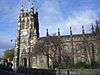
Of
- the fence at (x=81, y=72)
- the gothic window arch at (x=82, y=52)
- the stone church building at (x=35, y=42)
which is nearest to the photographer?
the fence at (x=81, y=72)

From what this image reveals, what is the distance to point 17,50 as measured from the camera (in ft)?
296

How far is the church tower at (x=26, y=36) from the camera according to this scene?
287 ft

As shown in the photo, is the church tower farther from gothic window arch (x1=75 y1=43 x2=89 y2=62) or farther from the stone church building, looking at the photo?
gothic window arch (x1=75 y1=43 x2=89 y2=62)

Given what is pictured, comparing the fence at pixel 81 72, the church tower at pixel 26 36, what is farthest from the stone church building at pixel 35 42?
the fence at pixel 81 72

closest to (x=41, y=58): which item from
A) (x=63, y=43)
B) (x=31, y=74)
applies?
(x=63, y=43)

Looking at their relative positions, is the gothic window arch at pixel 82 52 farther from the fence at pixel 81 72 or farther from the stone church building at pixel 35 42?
the fence at pixel 81 72

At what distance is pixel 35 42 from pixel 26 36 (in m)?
7.53

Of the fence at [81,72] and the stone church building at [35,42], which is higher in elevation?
the stone church building at [35,42]

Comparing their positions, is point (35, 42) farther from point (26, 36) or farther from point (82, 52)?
point (82, 52)

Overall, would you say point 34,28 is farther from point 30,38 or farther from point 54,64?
point 54,64

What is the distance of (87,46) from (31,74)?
32.6m

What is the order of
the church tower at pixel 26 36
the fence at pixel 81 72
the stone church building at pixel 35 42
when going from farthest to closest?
1. the church tower at pixel 26 36
2. the stone church building at pixel 35 42
3. the fence at pixel 81 72

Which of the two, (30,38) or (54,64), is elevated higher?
(30,38)

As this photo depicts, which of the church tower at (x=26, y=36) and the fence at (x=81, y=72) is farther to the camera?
the church tower at (x=26, y=36)
